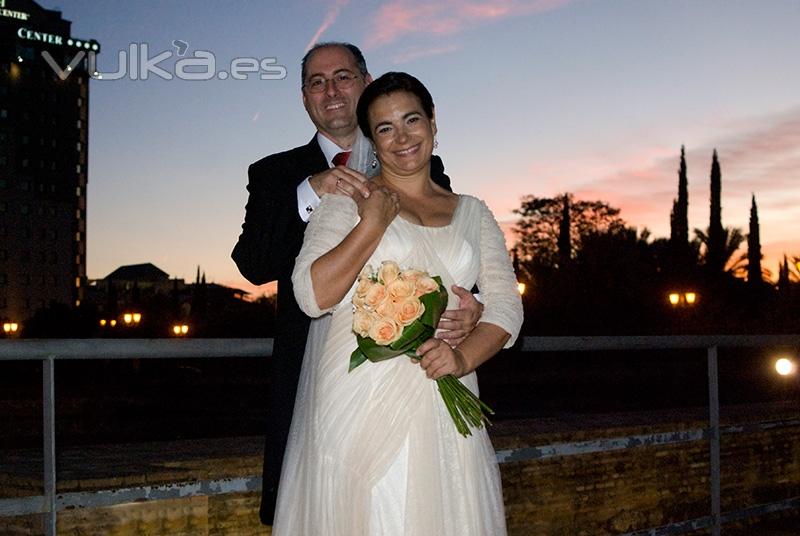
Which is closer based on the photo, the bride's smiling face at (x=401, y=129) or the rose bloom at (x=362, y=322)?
the rose bloom at (x=362, y=322)

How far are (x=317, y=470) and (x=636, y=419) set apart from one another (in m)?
3.37

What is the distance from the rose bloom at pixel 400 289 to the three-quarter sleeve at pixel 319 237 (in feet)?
0.78

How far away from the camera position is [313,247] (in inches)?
119

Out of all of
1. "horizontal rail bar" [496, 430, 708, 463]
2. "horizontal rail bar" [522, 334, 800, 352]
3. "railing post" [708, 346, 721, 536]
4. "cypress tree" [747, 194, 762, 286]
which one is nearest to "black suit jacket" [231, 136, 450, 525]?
"horizontal rail bar" [522, 334, 800, 352]

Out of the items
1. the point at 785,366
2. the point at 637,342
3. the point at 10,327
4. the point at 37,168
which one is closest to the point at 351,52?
the point at 637,342

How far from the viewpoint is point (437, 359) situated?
9.91ft

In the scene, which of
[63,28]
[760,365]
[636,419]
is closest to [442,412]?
[636,419]

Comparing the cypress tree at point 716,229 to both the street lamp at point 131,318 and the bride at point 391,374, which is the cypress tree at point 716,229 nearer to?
the street lamp at point 131,318

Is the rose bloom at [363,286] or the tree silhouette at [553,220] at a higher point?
the tree silhouette at [553,220]

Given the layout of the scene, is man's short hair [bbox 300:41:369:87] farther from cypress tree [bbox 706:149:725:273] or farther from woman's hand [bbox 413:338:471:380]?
cypress tree [bbox 706:149:725:273]

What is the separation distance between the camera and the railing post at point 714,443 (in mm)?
5602

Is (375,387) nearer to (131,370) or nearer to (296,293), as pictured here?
(296,293)

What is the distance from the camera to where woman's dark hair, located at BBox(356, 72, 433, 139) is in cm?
321

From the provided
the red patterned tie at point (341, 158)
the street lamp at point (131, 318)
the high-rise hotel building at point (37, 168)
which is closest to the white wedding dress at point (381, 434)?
the red patterned tie at point (341, 158)
